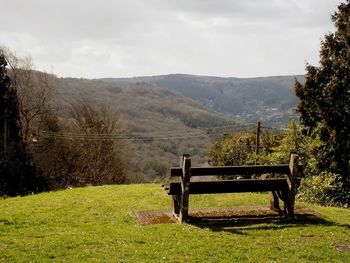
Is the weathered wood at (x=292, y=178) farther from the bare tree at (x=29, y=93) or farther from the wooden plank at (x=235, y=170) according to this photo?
the bare tree at (x=29, y=93)

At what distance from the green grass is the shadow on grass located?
1.1 inches

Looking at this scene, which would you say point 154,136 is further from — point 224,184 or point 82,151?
point 224,184

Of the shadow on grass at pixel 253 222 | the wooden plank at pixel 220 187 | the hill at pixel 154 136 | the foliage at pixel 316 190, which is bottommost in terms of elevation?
the hill at pixel 154 136

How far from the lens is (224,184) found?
12.9 meters

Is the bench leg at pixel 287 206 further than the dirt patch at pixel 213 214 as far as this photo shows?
Yes

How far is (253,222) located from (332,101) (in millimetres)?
20074

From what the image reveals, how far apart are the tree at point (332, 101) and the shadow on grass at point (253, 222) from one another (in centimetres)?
1476

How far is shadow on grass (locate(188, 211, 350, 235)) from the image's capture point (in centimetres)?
1220

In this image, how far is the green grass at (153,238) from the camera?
970cm

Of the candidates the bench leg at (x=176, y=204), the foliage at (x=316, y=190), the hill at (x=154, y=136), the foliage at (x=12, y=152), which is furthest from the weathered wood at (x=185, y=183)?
the hill at (x=154, y=136)

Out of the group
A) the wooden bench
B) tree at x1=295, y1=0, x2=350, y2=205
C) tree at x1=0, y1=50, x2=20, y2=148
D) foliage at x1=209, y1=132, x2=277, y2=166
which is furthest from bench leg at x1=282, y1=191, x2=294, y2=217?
tree at x1=0, y1=50, x2=20, y2=148

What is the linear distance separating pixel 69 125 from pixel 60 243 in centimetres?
4516

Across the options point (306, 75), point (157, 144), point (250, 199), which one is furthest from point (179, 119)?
point (250, 199)

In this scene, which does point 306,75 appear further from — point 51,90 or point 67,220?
point 51,90
